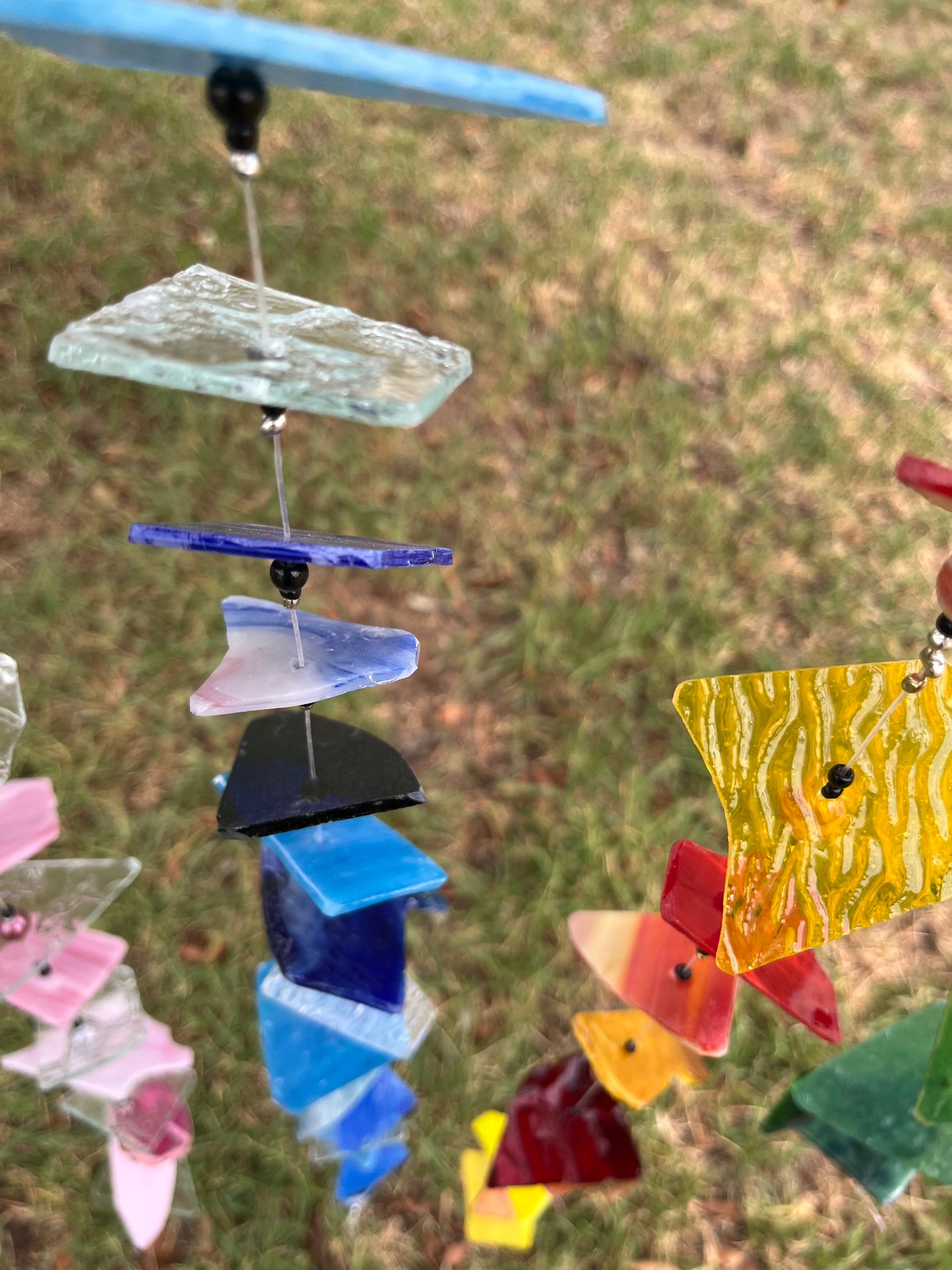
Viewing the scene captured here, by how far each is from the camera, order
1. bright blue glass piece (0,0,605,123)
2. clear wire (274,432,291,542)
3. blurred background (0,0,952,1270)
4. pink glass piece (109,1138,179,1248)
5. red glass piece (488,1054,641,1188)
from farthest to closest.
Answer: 1. blurred background (0,0,952,1270)
2. pink glass piece (109,1138,179,1248)
3. red glass piece (488,1054,641,1188)
4. clear wire (274,432,291,542)
5. bright blue glass piece (0,0,605,123)

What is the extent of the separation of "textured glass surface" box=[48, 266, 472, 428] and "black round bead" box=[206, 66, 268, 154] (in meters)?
0.13

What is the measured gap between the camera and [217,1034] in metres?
1.54

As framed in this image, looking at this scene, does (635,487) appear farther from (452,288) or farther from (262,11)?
(262,11)

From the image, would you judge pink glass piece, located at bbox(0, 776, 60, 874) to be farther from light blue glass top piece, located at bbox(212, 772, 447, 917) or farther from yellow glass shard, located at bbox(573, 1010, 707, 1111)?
yellow glass shard, located at bbox(573, 1010, 707, 1111)

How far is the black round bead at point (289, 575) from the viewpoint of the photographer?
2.36 ft

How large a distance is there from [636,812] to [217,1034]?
857 millimetres

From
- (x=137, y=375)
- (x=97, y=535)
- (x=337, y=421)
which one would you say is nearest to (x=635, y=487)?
(x=337, y=421)

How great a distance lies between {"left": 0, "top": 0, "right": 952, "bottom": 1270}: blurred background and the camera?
58.9 inches

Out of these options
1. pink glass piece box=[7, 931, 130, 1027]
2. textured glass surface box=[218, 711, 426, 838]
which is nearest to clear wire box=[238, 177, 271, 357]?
textured glass surface box=[218, 711, 426, 838]

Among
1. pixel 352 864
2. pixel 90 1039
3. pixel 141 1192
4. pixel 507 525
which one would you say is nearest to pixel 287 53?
pixel 352 864

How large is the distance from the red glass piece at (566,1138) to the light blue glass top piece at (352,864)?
1.71 ft

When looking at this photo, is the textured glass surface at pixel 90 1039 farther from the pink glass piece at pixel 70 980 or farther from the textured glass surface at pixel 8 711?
the textured glass surface at pixel 8 711

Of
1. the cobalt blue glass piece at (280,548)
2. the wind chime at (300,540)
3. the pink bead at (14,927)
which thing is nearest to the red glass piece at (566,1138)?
the wind chime at (300,540)

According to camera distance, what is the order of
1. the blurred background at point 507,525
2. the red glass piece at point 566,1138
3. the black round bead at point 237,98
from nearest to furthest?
1. the black round bead at point 237,98
2. the red glass piece at point 566,1138
3. the blurred background at point 507,525
